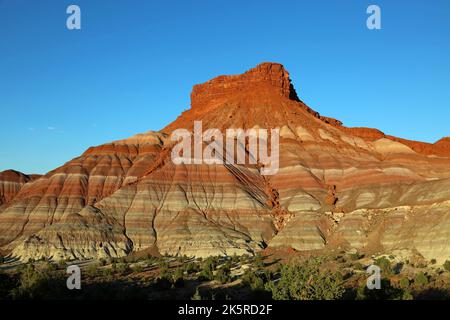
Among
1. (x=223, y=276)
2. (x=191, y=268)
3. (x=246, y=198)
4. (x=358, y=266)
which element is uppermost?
(x=246, y=198)

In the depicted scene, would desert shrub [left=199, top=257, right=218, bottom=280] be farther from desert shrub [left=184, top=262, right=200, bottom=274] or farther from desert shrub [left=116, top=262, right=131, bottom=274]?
desert shrub [left=116, top=262, right=131, bottom=274]

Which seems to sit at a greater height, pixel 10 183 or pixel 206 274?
pixel 10 183

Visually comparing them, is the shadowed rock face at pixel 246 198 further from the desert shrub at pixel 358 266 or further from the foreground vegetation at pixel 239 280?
the desert shrub at pixel 358 266

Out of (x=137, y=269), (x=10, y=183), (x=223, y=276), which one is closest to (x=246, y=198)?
(x=137, y=269)

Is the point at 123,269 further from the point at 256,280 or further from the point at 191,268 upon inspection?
the point at 256,280

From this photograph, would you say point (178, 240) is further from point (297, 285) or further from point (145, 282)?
point (297, 285)

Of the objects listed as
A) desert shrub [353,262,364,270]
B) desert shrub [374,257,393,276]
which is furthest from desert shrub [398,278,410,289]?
desert shrub [353,262,364,270]

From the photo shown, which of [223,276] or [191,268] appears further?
[191,268]

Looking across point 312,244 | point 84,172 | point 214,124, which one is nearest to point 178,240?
point 312,244
